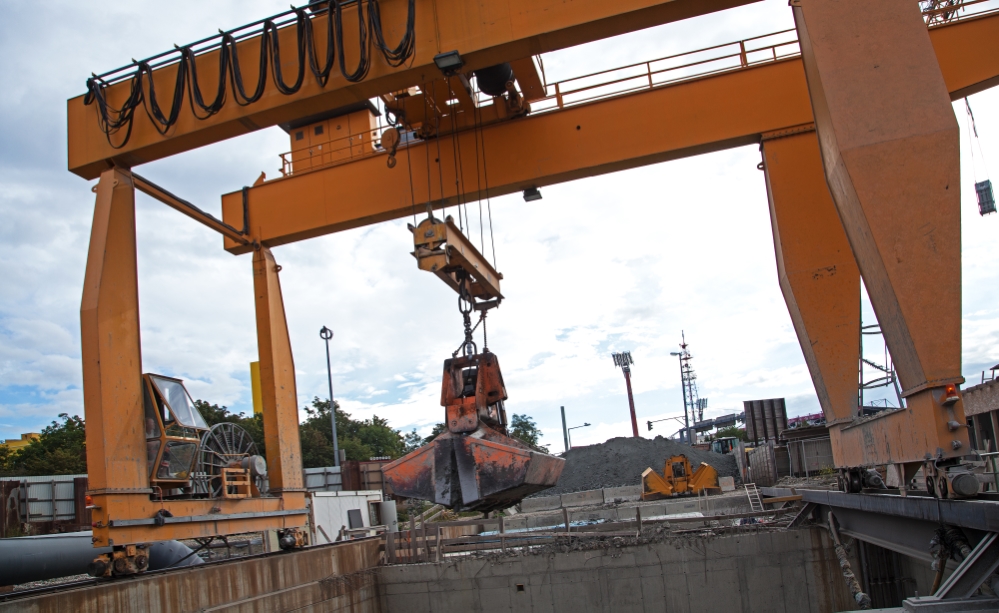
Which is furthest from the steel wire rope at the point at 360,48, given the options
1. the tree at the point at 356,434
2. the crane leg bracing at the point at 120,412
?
the tree at the point at 356,434

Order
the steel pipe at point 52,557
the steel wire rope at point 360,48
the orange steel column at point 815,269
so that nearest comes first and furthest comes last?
the steel wire rope at point 360,48
the orange steel column at point 815,269
the steel pipe at point 52,557

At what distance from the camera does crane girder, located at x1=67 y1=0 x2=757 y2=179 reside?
7.64m

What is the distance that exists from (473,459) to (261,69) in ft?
17.0

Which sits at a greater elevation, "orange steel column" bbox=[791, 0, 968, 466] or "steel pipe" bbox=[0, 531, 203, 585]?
"orange steel column" bbox=[791, 0, 968, 466]

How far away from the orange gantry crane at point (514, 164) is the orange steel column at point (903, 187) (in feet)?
0.05

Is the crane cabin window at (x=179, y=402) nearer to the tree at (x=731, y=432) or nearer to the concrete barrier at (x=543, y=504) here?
the concrete barrier at (x=543, y=504)

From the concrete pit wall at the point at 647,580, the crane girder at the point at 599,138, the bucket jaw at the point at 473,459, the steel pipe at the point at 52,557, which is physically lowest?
the concrete pit wall at the point at 647,580

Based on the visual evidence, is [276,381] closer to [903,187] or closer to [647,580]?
[647,580]

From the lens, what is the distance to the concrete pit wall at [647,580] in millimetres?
11555

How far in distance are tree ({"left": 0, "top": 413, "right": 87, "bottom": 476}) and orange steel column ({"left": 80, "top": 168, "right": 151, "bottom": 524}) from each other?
1865cm

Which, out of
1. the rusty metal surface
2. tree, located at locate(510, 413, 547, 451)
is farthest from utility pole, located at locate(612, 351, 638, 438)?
the rusty metal surface

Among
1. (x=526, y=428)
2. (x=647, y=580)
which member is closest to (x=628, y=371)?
(x=526, y=428)

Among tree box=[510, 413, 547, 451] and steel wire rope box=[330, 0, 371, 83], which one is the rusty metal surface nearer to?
steel wire rope box=[330, 0, 371, 83]

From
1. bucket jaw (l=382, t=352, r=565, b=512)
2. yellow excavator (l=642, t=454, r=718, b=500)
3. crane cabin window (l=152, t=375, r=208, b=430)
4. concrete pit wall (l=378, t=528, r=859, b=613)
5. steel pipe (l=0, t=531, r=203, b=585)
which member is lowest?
concrete pit wall (l=378, t=528, r=859, b=613)
